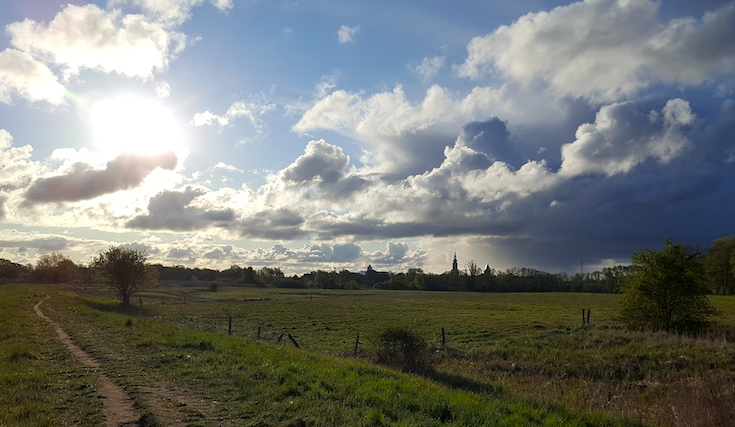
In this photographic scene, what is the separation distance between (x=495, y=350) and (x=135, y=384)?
67.6ft

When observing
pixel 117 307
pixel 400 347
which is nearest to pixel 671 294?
pixel 400 347

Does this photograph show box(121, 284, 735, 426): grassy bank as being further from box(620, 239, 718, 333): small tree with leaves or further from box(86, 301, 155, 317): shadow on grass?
box(86, 301, 155, 317): shadow on grass

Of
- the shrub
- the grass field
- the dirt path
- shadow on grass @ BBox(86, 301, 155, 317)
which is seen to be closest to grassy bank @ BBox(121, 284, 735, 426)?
the grass field

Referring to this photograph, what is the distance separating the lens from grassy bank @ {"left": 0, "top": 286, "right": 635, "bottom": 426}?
9086 mm

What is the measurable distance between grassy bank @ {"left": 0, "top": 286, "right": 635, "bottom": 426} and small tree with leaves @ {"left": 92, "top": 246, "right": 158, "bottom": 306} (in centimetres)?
4593

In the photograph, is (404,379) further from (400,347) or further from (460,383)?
(400,347)

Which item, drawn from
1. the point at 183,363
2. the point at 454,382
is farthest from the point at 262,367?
the point at 454,382

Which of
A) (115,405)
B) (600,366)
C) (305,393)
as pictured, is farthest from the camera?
(600,366)

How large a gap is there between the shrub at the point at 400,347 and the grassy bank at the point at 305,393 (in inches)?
90.2

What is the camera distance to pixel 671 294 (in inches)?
1216

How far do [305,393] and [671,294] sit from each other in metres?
31.6

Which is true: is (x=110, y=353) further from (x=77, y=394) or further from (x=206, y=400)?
(x=206, y=400)

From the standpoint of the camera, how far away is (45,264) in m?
126

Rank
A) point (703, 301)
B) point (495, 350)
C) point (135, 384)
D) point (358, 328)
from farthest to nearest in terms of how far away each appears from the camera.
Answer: point (358, 328) → point (703, 301) → point (495, 350) → point (135, 384)
